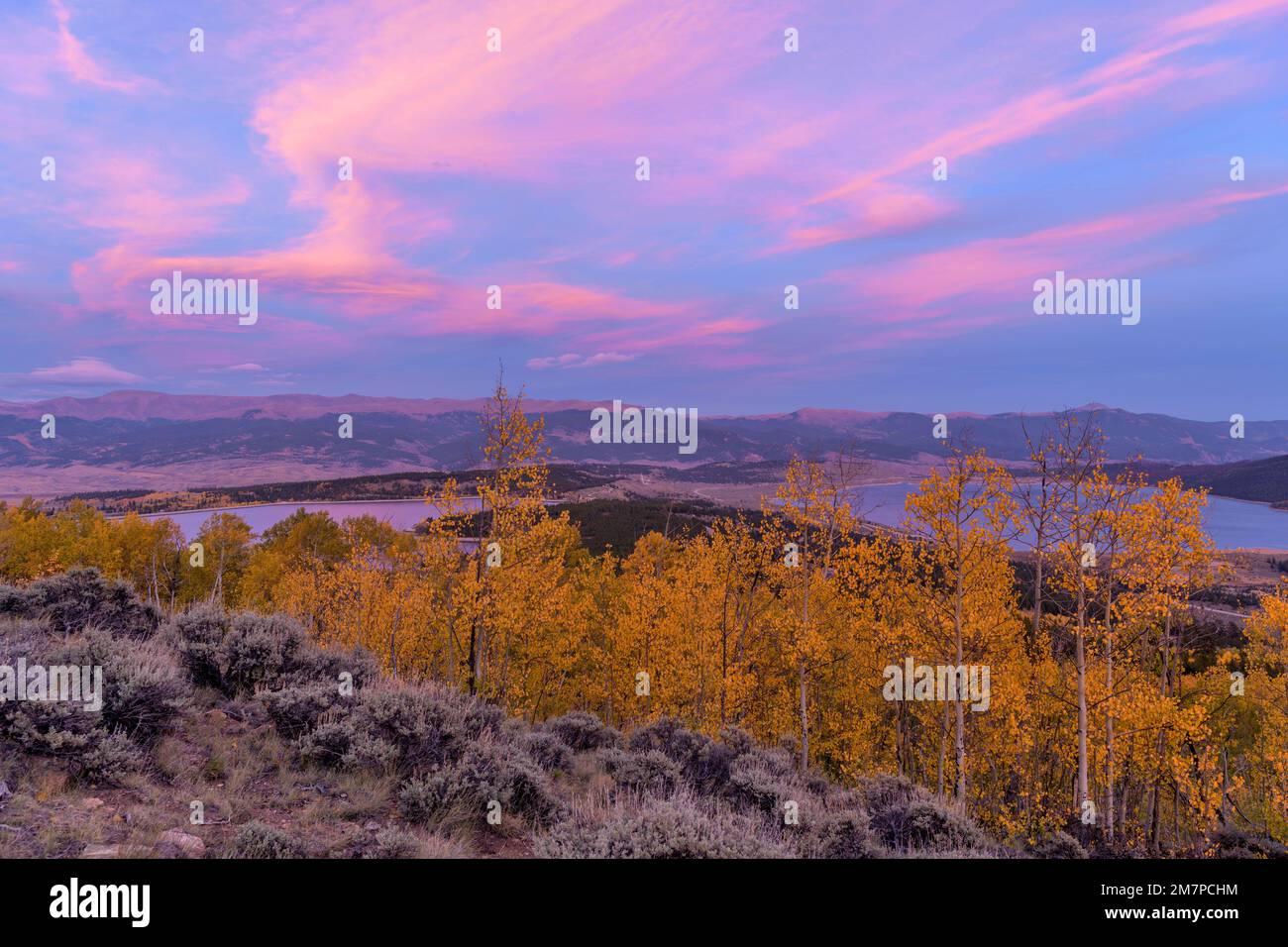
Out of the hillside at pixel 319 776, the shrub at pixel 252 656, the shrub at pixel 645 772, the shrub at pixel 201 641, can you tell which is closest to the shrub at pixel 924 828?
the hillside at pixel 319 776

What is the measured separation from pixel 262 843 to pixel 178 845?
30.4 inches

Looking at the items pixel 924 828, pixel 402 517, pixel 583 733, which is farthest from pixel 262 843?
pixel 402 517

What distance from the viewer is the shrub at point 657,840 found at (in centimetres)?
608

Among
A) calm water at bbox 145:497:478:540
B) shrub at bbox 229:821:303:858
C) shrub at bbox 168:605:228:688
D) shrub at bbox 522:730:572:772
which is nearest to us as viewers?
shrub at bbox 229:821:303:858

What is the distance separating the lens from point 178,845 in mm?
5699

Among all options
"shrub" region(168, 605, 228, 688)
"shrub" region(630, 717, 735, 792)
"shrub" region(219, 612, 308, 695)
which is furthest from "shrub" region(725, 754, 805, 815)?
"shrub" region(168, 605, 228, 688)

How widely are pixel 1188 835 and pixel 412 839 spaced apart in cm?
3225

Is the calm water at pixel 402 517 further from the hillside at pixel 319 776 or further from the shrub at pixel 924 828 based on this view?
the shrub at pixel 924 828

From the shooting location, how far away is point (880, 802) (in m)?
9.81

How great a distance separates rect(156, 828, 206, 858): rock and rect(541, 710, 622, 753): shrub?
737 cm

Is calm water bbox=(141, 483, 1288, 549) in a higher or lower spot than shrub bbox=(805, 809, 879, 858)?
lower

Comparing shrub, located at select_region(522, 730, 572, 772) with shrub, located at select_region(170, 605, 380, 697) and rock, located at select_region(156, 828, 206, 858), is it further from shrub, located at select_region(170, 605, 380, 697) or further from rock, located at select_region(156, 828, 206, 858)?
rock, located at select_region(156, 828, 206, 858)

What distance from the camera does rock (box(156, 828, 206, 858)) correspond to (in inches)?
219
